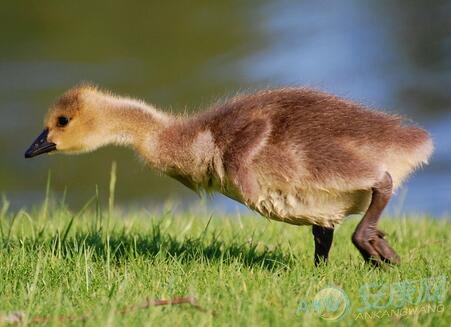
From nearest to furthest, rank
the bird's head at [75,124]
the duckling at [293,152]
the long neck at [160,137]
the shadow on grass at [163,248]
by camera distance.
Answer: the duckling at [293,152] → the long neck at [160,137] → the shadow on grass at [163,248] → the bird's head at [75,124]

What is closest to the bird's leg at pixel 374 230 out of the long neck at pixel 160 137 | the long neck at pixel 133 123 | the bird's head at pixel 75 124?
the long neck at pixel 160 137

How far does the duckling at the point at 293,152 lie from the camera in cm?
395

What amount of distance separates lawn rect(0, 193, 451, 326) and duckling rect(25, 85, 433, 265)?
264 mm

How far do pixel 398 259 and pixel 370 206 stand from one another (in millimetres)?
275

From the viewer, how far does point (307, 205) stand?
403 cm

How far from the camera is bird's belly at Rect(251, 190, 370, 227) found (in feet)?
13.1

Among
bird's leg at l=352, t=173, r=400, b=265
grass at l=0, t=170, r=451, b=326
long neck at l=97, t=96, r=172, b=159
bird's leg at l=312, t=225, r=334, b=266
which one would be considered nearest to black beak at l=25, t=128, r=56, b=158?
long neck at l=97, t=96, r=172, b=159

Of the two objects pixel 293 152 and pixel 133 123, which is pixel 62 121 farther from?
pixel 293 152

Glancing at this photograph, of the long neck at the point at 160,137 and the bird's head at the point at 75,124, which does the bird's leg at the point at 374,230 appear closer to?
the long neck at the point at 160,137

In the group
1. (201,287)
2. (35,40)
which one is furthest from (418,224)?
(35,40)

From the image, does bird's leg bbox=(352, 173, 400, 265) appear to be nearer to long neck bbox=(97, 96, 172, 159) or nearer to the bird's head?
long neck bbox=(97, 96, 172, 159)

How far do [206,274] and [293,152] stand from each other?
0.61 metres

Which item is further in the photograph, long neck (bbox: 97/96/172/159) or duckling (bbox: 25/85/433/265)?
long neck (bbox: 97/96/172/159)

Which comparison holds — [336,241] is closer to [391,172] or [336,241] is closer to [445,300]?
[391,172]
